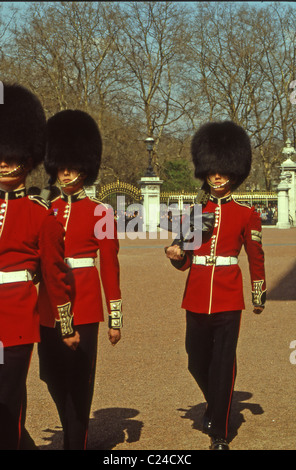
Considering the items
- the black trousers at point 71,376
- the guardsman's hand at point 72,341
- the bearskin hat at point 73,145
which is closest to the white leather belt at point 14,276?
the guardsman's hand at point 72,341

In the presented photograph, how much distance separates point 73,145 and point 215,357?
4.52 feet

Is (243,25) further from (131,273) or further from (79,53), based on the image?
(131,273)

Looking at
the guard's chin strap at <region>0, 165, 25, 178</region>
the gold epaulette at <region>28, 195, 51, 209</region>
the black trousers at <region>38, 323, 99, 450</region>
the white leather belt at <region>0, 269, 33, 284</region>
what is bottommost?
the black trousers at <region>38, 323, 99, 450</region>

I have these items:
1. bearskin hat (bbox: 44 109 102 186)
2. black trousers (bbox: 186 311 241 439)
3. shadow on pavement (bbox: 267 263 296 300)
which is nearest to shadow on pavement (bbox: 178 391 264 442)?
black trousers (bbox: 186 311 241 439)

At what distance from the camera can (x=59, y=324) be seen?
10.9 feet

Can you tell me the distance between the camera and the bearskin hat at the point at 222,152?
4.46 m

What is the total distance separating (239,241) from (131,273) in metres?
8.98

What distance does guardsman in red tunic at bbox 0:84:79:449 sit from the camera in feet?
9.96

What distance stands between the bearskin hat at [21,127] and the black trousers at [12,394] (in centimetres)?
88

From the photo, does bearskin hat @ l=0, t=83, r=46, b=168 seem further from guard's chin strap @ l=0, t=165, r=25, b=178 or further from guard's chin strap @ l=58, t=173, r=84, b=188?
guard's chin strap @ l=58, t=173, r=84, b=188

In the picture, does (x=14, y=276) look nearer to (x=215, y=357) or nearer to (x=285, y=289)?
(x=215, y=357)

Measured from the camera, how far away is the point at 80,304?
3580 millimetres

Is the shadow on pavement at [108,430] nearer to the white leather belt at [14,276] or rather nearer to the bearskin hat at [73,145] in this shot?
the white leather belt at [14,276]

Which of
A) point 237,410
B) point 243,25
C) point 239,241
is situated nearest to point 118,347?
point 237,410
